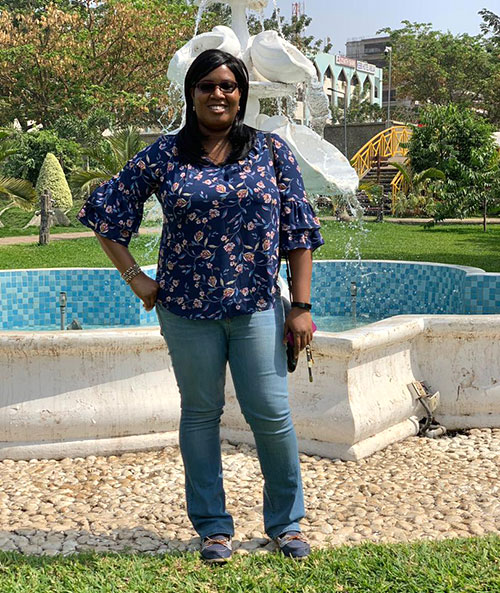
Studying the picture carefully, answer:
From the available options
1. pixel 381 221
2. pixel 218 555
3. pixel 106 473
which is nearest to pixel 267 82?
pixel 106 473

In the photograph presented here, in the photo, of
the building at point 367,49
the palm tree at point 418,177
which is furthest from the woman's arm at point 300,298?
the building at point 367,49

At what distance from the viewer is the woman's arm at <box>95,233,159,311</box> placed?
2.94m

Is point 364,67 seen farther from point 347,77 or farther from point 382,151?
point 382,151

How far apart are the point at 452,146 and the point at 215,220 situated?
73.8ft

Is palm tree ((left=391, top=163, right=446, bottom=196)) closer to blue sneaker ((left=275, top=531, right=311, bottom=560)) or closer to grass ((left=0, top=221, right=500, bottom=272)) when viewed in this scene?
grass ((left=0, top=221, right=500, bottom=272))

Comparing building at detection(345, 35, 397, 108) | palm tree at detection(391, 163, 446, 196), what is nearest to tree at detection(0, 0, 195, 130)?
palm tree at detection(391, 163, 446, 196)

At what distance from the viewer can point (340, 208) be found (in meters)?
22.2

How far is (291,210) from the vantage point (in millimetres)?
2938

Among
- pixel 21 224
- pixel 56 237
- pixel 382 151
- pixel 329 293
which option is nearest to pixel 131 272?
pixel 329 293

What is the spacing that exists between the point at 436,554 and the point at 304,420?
4.77ft

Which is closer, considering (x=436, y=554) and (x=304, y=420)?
(x=436, y=554)

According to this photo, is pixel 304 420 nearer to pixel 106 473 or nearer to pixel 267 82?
pixel 106 473

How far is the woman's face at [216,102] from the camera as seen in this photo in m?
2.85

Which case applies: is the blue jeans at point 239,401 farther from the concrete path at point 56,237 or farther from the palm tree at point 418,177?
the palm tree at point 418,177
